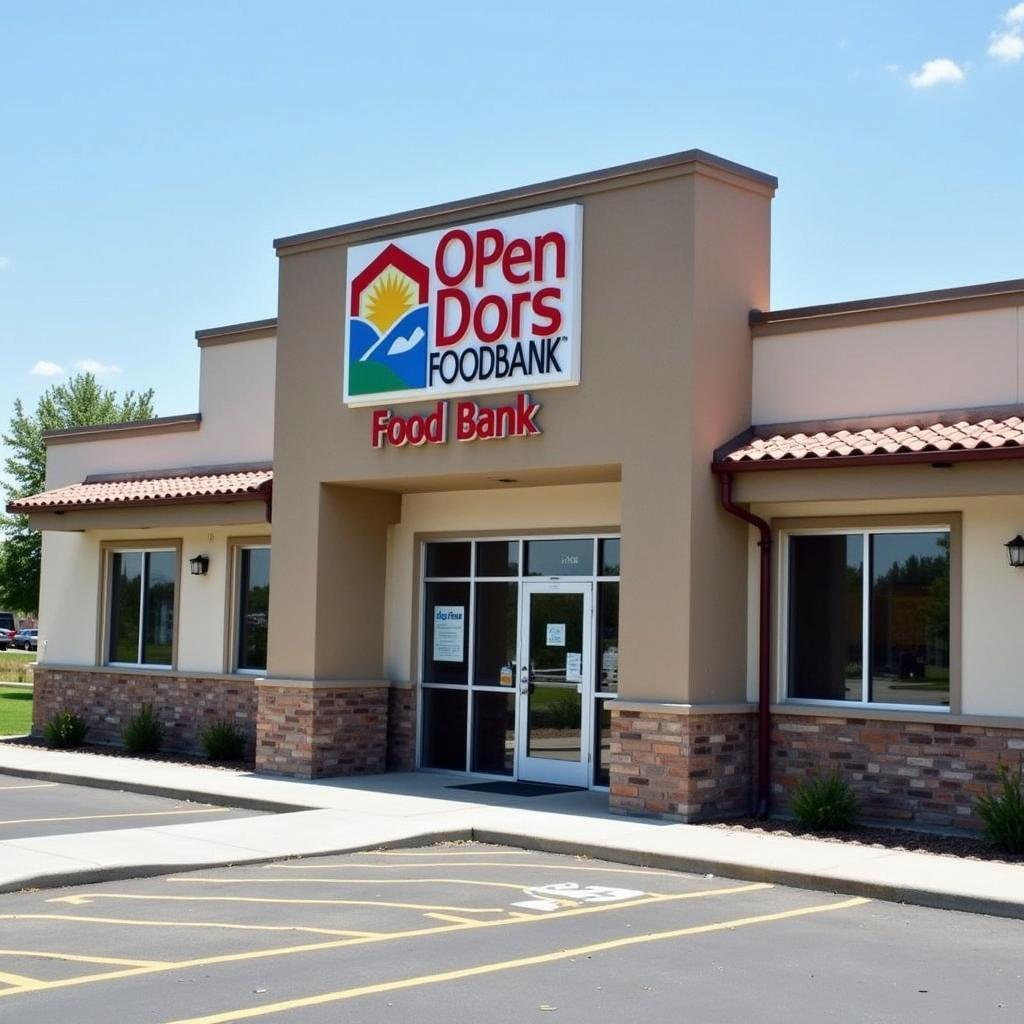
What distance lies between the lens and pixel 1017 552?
1326cm

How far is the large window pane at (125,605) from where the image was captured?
853 inches

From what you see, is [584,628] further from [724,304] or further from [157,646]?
[157,646]

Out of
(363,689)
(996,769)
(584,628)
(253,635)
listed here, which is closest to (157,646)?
(253,635)

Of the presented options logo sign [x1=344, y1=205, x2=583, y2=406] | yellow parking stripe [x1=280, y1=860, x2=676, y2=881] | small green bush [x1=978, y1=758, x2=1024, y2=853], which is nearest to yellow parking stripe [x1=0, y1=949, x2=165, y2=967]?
yellow parking stripe [x1=280, y1=860, x2=676, y2=881]

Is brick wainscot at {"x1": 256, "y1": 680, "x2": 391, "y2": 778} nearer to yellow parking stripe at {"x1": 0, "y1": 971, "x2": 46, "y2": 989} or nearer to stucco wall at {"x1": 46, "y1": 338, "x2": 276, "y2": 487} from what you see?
stucco wall at {"x1": 46, "y1": 338, "x2": 276, "y2": 487}

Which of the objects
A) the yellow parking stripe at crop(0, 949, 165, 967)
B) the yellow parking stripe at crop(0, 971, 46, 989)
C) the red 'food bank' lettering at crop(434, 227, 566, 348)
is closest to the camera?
the yellow parking stripe at crop(0, 971, 46, 989)

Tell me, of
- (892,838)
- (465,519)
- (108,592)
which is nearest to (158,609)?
(108,592)

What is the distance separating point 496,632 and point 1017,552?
6531mm

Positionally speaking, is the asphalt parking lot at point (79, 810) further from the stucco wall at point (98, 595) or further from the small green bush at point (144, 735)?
the stucco wall at point (98, 595)

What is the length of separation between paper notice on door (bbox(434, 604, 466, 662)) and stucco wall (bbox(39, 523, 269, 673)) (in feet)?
9.56

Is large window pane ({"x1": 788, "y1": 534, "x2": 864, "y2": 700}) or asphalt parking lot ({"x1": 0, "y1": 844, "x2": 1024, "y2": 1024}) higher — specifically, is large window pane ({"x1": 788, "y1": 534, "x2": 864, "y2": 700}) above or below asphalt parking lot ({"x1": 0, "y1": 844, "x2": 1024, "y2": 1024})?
above

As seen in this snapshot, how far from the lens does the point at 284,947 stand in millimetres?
8812

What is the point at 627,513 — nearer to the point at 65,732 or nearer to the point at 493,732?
the point at 493,732

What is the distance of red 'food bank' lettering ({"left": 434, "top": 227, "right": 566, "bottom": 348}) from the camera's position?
612 inches
